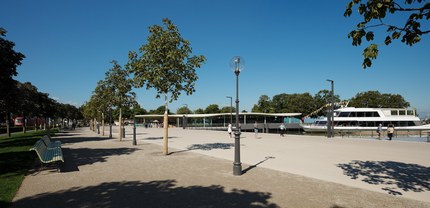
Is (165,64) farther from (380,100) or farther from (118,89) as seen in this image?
(380,100)

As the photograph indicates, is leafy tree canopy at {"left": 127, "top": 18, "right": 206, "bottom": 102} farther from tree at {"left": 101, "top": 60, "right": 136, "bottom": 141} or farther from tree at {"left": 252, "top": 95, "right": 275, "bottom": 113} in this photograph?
tree at {"left": 252, "top": 95, "right": 275, "bottom": 113}

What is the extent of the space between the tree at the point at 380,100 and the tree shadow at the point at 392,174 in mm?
81037

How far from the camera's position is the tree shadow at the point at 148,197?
18.7 ft

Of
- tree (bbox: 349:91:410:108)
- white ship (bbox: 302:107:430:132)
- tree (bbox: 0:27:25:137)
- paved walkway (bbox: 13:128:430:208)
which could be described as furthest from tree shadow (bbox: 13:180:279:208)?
tree (bbox: 349:91:410:108)

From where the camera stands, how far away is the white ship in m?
46.7

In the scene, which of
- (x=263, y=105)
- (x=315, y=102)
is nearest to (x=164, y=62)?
(x=315, y=102)

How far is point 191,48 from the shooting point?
13352mm

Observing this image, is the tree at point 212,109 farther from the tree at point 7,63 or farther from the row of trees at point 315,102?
the tree at point 7,63

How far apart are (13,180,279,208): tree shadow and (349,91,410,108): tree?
87651mm

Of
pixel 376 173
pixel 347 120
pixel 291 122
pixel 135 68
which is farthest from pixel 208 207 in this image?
pixel 291 122

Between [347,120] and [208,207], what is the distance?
160 ft

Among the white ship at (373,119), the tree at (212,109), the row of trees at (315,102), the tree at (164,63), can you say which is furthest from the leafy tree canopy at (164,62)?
the tree at (212,109)

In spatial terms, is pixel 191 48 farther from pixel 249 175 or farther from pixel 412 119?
pixel 412 119

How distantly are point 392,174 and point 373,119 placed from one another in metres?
44.0
